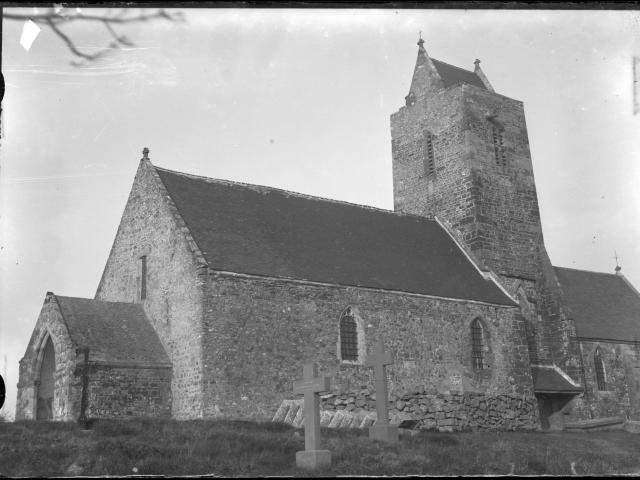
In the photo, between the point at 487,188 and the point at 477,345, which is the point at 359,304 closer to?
the point at 477,345

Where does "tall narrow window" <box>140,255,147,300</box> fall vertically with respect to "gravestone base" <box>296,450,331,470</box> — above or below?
above

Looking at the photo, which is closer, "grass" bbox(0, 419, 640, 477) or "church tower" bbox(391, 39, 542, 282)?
"grass" bbox(0, 419, 640, 477)

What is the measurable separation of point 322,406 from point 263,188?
1123cm

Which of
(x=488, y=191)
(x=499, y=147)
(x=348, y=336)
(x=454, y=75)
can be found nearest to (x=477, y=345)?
(x=348, y=336)

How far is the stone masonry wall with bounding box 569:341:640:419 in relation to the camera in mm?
34219

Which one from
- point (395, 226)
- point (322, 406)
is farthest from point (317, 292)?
point (395, 226)

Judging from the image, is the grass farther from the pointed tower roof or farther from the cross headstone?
the pointed tower roof

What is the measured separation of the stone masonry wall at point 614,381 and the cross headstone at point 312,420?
23.0 m

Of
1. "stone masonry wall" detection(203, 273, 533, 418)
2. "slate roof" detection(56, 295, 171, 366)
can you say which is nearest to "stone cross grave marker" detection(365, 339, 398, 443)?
"stone masonry wall" detection(203, 273, 533, 418)

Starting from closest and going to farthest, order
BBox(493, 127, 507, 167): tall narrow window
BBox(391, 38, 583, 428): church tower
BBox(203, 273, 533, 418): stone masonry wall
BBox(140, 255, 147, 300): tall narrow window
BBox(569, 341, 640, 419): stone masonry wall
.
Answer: BBox(203, 273, 533, 418): stone masonry wall < BBox(140, 255, 147, 300): tall narrow window < BBox(391, 38, 583, 428): church tower < BBox(569, 341, 640, 419): stone masonry wall < BBox(493, 127, 507, 167): tall narrow window

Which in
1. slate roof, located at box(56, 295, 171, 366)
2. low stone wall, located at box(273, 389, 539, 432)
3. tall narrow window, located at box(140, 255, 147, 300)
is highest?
tall narrow window, located at box(140, 255, 147, 300)

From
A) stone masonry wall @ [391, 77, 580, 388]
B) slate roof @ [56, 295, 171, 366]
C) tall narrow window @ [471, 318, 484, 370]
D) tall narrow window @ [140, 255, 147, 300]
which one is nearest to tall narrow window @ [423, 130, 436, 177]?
stone masonry wall @ [391, 77, 580, 388]

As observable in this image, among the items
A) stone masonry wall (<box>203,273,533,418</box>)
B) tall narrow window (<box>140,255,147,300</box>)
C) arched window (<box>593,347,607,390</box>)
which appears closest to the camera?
stone masonry wall (<box>203,273,533,418</box>)

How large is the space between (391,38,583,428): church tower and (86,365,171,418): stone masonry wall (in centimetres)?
1575
